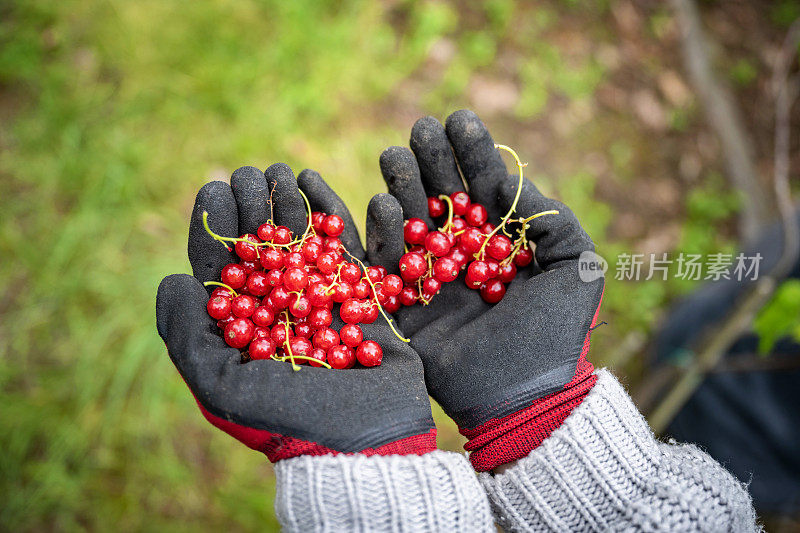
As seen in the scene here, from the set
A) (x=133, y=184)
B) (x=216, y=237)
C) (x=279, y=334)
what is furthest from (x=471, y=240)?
(x=133, y=184)

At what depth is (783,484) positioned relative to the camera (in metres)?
2.17

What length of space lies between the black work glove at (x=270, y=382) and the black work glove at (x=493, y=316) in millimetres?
146

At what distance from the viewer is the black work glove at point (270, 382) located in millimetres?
1326

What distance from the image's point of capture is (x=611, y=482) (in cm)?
135

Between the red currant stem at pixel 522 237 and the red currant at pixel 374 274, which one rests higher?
the red currant stem at pixel 522 237

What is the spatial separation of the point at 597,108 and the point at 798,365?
1986mm

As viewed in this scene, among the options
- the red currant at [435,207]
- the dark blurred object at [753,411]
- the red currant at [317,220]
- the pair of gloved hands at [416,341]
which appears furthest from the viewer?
the dark blurred object at [753,411]

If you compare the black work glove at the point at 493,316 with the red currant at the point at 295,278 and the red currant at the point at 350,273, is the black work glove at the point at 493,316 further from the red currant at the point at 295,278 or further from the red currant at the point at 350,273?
the red currant at the point at 295,278

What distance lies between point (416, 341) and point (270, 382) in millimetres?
512

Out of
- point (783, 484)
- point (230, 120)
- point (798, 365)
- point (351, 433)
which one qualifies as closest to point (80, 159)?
point (230, 120)

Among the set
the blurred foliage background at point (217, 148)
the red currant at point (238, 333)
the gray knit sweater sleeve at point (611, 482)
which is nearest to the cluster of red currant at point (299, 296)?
the red currant at point (238, 333)

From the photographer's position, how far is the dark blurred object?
209cm

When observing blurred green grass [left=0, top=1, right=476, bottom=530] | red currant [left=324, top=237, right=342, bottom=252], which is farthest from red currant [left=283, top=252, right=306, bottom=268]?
blurred green grass [left=0, top=1, right=476, bottom=530]

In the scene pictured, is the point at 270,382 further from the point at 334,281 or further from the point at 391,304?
the point at 391,304
